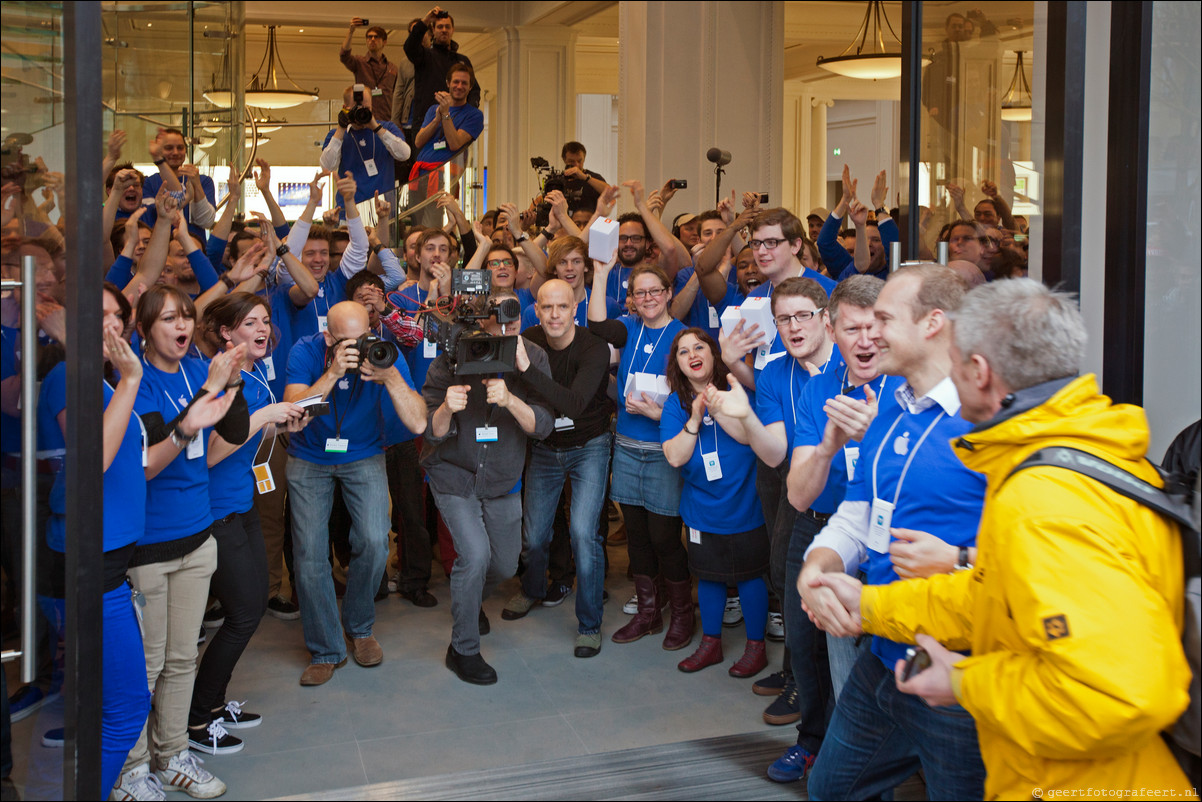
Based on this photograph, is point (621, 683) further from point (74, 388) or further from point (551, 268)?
point (74, 388)

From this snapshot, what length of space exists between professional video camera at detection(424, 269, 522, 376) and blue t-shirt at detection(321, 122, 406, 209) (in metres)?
3.54

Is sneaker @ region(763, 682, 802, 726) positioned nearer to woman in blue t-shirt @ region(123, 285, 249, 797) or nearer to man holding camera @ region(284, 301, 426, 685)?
man holding camera @ region(284, 301, 426, 685)

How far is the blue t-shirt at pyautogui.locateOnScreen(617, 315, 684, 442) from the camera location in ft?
15.4

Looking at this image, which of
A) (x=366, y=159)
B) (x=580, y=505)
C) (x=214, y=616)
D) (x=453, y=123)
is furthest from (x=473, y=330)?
(x=453, y=123)

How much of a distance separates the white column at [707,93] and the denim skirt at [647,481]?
405 centimetres

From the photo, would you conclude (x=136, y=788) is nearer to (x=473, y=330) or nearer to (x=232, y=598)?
(x=232, y=598)

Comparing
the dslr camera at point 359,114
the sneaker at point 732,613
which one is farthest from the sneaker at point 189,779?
the dslr camera at point 359,114

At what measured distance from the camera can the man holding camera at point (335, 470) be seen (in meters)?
4.24

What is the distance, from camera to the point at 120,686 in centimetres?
287

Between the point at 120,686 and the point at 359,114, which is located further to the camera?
the point at 359,114

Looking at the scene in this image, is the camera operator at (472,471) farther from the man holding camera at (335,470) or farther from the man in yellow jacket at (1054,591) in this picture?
the man in yellow jacket at (1054,591)

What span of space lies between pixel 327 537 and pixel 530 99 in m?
8.76

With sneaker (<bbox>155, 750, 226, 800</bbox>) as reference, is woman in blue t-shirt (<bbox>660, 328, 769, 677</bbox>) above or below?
above

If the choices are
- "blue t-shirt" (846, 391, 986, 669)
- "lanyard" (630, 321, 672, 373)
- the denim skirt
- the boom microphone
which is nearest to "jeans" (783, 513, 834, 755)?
"blue t-shirt" (846, 391, 986, 669)
